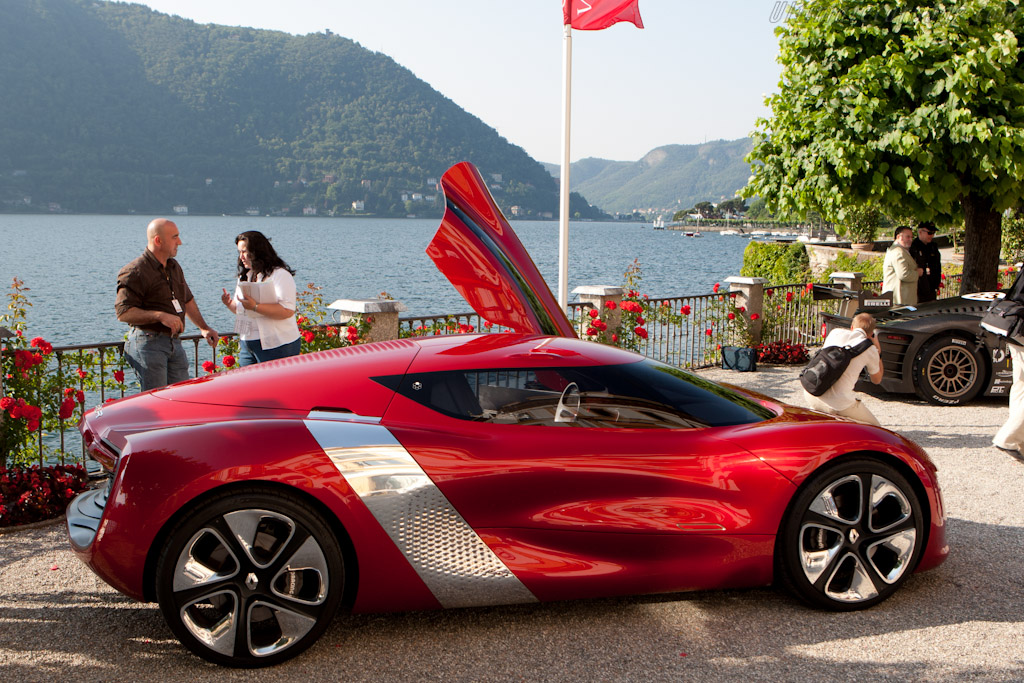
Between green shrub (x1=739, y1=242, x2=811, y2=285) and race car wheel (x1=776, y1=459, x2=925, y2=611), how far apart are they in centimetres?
3263

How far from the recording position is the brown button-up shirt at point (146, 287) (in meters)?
6.13

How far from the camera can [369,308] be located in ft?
29.1

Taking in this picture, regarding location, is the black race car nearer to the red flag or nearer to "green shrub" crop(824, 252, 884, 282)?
the red flag

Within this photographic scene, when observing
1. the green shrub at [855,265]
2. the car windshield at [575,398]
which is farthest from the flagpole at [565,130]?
the green shrub at [855,265]

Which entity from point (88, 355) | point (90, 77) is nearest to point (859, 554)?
point (88, 355)

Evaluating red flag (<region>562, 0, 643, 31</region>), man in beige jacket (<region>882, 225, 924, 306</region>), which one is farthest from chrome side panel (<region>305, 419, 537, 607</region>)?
man in beige jacket (<region>882, 225, 924, 306</region>)

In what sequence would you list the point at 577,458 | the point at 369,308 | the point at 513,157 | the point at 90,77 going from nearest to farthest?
1. the point at 577,458
2. the point at 369,308
3. the point at 90,77
4. the point at 513,157

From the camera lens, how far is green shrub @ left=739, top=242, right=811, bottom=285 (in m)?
36.6

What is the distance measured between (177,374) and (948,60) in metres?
11.2

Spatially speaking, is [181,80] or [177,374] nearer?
[177,374]

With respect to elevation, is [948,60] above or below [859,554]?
above

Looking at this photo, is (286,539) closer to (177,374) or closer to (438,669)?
(438,669)

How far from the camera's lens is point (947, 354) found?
9430 mm

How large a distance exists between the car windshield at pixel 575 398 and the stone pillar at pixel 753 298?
370 inches
